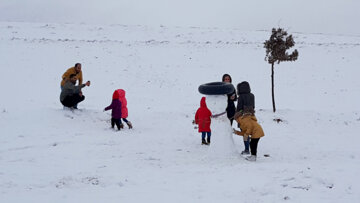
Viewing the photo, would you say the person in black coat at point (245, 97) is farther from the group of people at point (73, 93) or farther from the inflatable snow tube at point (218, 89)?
the group of people at point (73, 93)

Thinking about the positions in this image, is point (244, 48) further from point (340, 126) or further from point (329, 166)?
point (329, 166)

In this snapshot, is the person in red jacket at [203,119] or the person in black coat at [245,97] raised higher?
the person in black coat at [245,97]

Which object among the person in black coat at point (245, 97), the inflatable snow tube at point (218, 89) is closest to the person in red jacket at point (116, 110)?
the inflatable snow tube at point (218, 89)

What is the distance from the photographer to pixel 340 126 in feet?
44.2

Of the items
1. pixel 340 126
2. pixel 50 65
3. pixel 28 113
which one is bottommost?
pixel 340 126

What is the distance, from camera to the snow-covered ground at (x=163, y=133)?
206 inches

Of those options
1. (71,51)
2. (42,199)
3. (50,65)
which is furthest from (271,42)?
(71,51)

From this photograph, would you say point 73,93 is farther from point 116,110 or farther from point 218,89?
point 218,89

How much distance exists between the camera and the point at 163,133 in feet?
34.2

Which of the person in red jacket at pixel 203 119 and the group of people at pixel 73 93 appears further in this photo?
the group of people at pixel 73 93

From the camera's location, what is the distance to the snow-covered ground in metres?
5.22

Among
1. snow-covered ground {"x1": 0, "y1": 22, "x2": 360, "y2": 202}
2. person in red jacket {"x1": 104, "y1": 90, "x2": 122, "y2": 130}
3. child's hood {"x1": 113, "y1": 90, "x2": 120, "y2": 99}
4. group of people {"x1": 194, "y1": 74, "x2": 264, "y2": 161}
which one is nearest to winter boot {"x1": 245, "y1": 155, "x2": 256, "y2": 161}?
group of people {"x1": 194, "y1": 74, "x2": 264, "y2": 161}

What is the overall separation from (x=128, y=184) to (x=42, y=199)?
1.41 m

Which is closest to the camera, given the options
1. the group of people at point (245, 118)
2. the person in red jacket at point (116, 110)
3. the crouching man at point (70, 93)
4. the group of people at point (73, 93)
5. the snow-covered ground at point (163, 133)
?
the snow-covered ground at point (163, 133)
